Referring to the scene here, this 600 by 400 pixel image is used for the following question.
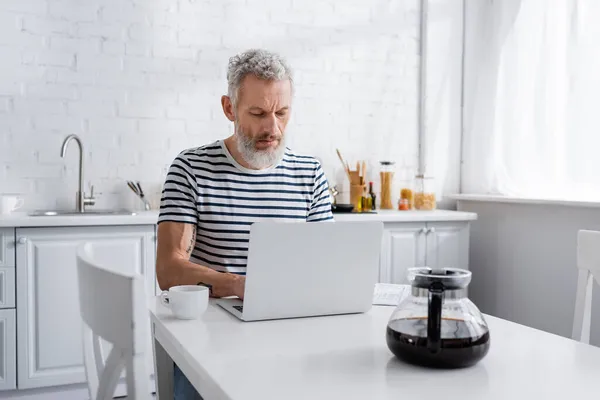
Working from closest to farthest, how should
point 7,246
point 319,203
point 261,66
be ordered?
point 261,66
point 319,203
point 7,246

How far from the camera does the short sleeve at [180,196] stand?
190 cm

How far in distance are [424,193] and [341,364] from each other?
116 inches

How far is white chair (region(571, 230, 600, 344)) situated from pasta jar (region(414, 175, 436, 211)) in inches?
86.7

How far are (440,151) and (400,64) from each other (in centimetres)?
64

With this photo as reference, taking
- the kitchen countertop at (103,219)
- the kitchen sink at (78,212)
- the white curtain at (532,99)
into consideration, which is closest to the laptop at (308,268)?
the kitchen countertop at (103,219)

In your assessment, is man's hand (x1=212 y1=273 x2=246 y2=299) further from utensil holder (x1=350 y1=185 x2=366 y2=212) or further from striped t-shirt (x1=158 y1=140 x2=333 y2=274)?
utensil holder (x1=350 y1=185 x2=366 y2=212)

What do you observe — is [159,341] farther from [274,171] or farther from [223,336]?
[274,171]

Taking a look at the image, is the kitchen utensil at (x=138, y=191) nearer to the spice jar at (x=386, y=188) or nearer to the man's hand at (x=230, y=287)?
the spice jar at (x=386, y=188)

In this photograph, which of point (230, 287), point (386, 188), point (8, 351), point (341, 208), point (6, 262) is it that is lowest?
point (8, 351)

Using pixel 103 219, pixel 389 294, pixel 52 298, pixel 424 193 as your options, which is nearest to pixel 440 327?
pixel 389 294

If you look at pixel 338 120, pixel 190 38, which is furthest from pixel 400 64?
pixel 190 38

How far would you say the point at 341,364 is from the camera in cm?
105

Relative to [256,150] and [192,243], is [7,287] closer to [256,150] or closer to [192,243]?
[192,243]

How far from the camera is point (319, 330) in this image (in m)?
1.28
